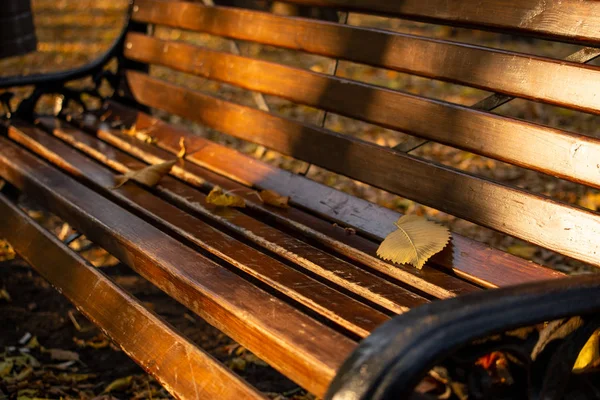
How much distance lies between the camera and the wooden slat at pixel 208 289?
1378mm

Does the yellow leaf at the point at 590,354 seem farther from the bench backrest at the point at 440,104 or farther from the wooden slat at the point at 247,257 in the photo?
the wooden slat at the point at 247,257

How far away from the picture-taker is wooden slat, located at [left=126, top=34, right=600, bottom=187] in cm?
184

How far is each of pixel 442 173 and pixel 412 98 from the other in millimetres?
269

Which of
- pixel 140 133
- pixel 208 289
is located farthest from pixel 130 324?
pixel 140 133

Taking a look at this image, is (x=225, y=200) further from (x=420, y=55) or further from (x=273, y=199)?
(x=420, y=55)

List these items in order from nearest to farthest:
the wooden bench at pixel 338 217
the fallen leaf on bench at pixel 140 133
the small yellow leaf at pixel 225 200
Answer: the wooden bench at pixel 338 217 → the small yellow leaf at pixel 225 200 → the fallen leaf on bench at pixel 140 133

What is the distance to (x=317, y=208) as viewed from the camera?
2.35 meters

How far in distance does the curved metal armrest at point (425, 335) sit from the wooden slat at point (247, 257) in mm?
347

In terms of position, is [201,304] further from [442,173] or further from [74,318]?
[74,318]

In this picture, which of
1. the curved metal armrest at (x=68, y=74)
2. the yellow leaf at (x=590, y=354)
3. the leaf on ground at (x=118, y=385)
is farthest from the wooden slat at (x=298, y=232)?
the leaf on ground at (x=118, y=385)

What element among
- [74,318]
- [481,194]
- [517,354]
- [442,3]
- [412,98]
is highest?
[442,3]

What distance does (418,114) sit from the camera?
220 centimetres

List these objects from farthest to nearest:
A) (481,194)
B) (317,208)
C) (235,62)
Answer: (235,62) → (317,208) → (481,194)

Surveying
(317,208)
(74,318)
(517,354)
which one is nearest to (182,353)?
(517,354)
